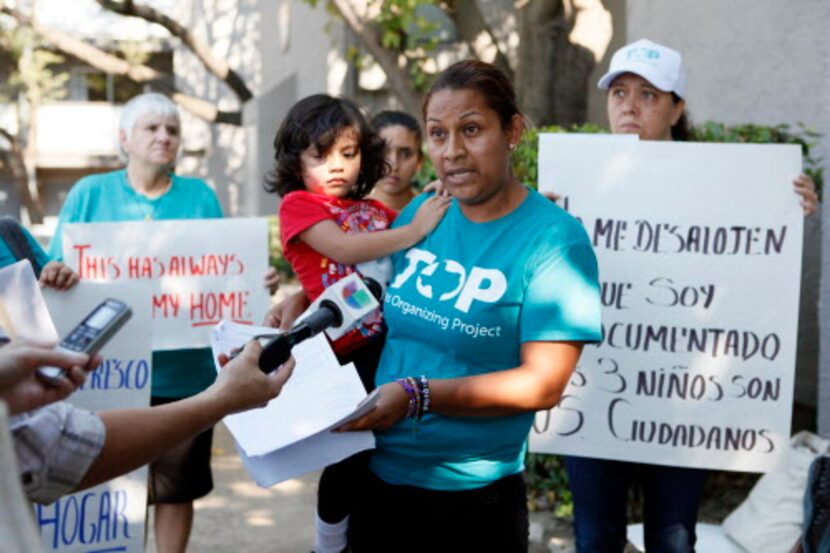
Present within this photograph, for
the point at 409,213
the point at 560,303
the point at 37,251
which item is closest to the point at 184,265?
the point at 37,251

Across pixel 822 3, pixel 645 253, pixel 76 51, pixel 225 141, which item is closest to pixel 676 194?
pixel 645 253

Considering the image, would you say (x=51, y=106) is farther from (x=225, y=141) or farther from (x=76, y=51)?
(x=76, y=51)

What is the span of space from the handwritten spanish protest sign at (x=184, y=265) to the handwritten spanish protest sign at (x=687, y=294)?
4.64 feet

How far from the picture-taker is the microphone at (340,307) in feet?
7.42

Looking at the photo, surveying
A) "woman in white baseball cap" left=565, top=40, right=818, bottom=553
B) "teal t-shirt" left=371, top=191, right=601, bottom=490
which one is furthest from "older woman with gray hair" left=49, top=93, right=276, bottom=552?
"teal t-shirt" left=371, top=191, right=601, bottom=490

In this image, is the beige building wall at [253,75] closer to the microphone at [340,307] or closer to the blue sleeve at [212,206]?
the blue sleeve at [212,206]

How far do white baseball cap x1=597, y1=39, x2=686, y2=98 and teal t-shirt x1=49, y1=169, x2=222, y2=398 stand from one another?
1.88 metres

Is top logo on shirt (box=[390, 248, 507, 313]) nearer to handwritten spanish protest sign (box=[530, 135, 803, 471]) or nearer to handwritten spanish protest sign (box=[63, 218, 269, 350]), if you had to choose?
handwritten spanish protest sign (box=[530, 135, 803, 471])

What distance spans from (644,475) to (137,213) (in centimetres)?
228

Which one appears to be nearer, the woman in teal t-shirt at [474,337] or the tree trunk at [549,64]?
the woman in teal t-shirt at [474,337]

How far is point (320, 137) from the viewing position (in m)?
3.08

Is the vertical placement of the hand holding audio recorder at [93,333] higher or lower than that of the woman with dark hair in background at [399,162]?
lower

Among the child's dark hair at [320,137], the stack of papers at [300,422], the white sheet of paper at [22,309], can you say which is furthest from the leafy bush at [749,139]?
the white sheet of paper at [22,309]

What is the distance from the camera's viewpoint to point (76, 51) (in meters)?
10.4
